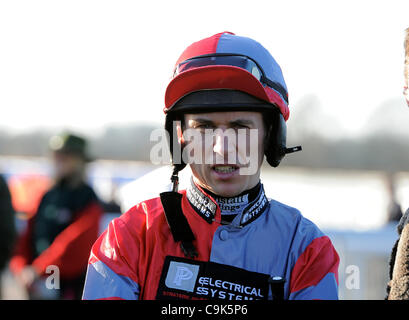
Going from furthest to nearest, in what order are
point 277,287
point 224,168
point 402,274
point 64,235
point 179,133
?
point 64,235 < point 179,133 < point 224,168 < point 277,287 < point 402,274

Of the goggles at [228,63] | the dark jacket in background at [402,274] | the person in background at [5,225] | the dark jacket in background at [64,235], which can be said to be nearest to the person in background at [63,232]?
the dark jacket in background at [64,235]

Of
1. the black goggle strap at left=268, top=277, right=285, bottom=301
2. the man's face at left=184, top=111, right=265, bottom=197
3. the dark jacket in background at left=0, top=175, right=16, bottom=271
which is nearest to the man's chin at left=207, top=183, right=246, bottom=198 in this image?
the man's face at left=184, top=111, right=265, bottom=197

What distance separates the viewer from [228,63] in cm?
210

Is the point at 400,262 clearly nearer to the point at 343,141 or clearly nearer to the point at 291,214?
the point at 291,214

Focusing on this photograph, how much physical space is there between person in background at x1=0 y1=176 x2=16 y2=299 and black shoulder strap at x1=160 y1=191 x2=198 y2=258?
2.46 metres

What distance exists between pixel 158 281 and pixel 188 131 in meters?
0.58

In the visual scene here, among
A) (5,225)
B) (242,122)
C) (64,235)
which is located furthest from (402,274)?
(64,235)

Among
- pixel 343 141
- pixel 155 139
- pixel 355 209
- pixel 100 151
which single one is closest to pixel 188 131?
pixel 155 139

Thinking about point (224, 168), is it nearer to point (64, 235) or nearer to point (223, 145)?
point (223, 145)

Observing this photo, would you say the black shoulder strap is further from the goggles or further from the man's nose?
the goggles

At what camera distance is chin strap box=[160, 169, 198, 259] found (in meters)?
1.99
